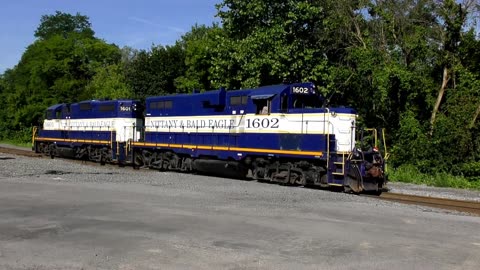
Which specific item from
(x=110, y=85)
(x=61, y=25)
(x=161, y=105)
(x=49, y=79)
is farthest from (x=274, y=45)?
(x=61, y=25)

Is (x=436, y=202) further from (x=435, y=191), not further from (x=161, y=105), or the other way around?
(x=161, y=105)

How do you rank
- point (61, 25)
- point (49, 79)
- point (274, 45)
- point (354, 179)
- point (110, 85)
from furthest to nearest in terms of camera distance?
1. point (61, 25)
2. point (49, 79)
3. point (110, 85)
4. point (274, 45)
5. point (354, 179)

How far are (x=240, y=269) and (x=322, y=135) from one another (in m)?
10.4

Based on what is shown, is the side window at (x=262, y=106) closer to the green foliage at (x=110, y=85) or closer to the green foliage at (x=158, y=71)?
the green foliage at (x=158, y=71)

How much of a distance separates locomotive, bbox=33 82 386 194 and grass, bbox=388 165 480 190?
4.32 meters

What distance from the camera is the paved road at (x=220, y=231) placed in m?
6.83

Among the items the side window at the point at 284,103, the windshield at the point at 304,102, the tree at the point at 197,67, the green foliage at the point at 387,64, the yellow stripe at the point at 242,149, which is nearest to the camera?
the yellow stripe at the point at 242,149

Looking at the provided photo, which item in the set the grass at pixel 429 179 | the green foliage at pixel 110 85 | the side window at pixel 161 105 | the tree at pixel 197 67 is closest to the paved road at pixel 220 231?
the grass at pixel 429 179

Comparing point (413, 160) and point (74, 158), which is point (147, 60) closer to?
point (74, 158)

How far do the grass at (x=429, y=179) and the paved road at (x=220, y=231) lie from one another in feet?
21.6

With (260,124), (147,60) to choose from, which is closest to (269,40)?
(260,124)

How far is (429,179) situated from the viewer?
20.1 m

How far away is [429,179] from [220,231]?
45.8 ft

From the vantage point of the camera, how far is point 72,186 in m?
14.8
